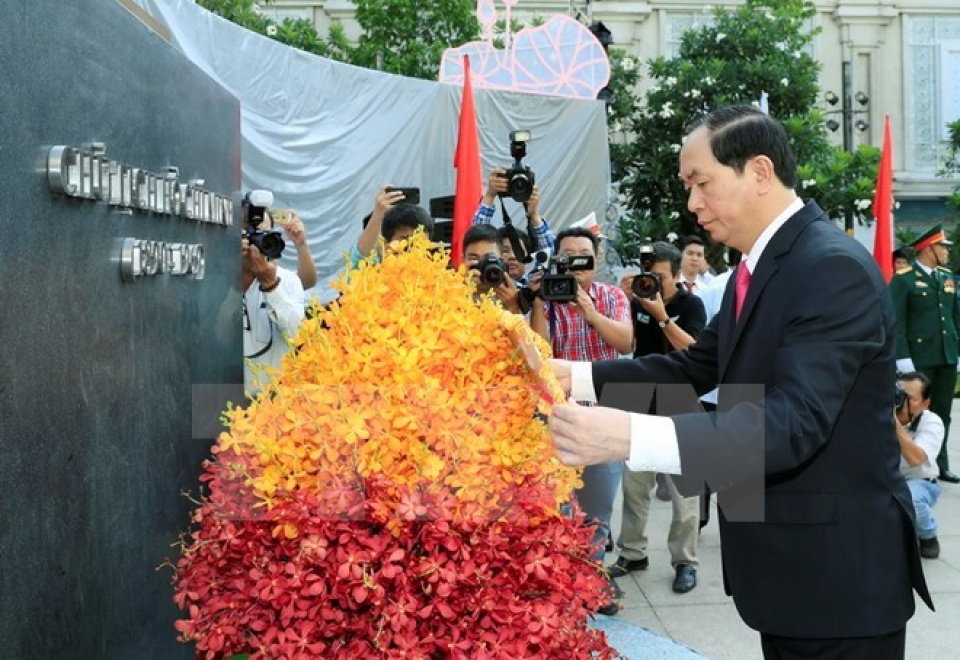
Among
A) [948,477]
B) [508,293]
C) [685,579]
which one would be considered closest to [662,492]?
[685,579]

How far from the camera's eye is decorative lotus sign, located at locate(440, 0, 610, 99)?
458 inches

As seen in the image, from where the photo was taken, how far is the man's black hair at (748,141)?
2.09 m

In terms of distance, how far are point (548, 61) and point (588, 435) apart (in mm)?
10448

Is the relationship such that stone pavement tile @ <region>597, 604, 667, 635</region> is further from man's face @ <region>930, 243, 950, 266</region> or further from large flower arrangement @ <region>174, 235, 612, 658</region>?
man's face @ <region>930, 243, 950, 266</region>

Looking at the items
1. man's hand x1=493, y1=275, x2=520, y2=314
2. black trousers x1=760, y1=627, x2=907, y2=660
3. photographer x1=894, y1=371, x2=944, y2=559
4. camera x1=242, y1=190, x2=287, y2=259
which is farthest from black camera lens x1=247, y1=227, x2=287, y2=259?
photographer x1=894, y1=371, x2=944, y2=559

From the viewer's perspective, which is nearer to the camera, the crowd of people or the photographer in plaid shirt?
the crowd of people

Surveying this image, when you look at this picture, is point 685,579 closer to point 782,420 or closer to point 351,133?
point 782,420

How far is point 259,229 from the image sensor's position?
4.11 m

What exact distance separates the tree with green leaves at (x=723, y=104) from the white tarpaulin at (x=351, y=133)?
301 cm

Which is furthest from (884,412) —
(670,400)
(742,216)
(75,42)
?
(75,42)

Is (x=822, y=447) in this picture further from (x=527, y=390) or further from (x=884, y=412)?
(x=527, y=390)

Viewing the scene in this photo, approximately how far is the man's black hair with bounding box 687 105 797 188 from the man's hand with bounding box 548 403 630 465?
62 cm

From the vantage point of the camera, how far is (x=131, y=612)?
2326mm

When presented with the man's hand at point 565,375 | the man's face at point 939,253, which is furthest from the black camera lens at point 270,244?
the man's face at point 939,253
